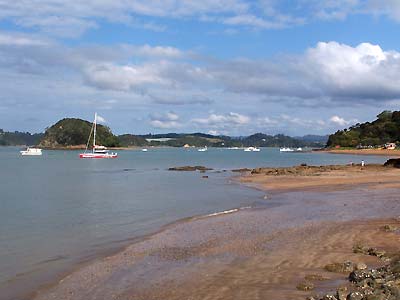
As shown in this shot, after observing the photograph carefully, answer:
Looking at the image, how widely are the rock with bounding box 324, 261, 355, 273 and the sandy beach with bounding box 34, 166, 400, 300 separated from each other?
0.53 feet

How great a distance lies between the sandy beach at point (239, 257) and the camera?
10.6 metres

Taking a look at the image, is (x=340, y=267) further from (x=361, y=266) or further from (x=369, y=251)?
(x=369, y=251)

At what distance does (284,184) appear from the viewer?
140ft

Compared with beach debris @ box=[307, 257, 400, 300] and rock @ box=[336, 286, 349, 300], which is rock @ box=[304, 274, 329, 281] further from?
rock @ box=[336, 286, 349, 300]

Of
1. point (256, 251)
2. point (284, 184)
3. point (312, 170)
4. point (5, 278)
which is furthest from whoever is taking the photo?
point (312, 170)

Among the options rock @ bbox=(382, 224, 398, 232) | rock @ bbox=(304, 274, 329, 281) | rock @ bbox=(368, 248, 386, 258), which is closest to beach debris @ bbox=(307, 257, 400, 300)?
rock @ bbox=(304, 274, 329, 281)

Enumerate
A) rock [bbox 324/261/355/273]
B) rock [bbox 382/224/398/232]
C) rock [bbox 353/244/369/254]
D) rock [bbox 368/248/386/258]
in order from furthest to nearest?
rock [bbox 382/224/398/232], rock [bbox 353/244/369/254], rock [bbox 368/248/386/258], rock [bbox 324/261/355/273]

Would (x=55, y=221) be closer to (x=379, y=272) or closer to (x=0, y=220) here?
(x=0, y=220)

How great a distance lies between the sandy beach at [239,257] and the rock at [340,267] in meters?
0.16

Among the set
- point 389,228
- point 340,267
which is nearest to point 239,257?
point 340,267

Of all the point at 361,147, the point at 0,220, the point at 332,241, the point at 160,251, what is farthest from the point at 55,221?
the point at 361,147

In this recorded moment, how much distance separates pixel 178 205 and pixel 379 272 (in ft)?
A: 66.7

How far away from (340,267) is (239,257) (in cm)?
325

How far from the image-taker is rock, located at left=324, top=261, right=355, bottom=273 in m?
11.2
